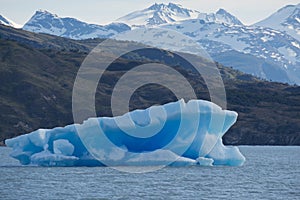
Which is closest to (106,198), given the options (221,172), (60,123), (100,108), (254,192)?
(254,192)

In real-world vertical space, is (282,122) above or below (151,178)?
above

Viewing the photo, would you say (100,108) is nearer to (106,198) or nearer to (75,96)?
(75,96)

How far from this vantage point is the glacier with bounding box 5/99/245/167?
7144 centimetres

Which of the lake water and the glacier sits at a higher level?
the glacier

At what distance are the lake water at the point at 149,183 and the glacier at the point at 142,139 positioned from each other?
68.0 inches

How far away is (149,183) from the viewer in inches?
2680

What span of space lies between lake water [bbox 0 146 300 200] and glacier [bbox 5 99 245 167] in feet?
5.67

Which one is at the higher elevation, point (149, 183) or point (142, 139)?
point (142, 139)

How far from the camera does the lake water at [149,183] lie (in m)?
58.9

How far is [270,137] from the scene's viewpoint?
18100cm

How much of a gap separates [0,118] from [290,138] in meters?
67.0

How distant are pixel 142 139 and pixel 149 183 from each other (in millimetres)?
5364

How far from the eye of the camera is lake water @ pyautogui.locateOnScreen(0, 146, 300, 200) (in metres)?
58.9

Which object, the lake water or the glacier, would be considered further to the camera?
the glacier
